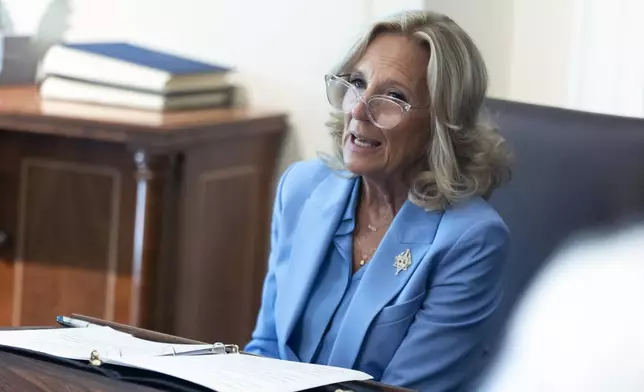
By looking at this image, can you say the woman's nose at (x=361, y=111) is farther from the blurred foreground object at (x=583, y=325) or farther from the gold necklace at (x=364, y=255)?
the blurred foreground object at (x=583, y=325)

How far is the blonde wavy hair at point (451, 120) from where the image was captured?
1.48 meters

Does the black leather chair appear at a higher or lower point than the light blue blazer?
higher

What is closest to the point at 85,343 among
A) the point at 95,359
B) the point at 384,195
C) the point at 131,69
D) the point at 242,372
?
the point at 95,359

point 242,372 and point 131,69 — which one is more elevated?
point 131,69

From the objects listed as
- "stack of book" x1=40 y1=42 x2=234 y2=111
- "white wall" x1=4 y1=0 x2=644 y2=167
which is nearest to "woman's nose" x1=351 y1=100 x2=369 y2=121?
"white wall" x1=4 y1=0 x2=644 y2=167

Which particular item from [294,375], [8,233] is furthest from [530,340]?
[8,233]

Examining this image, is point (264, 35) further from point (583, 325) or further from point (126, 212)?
point (583, 325)

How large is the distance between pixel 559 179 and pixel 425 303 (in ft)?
0.87

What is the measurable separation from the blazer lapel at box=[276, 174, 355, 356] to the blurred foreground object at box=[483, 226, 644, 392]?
307mm

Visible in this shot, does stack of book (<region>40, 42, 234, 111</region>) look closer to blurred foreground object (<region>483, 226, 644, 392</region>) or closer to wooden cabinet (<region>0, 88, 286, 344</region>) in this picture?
wooden cabinet (<region>0, 88, 286, 344</region>)

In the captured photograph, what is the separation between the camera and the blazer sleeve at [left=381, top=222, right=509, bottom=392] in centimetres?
139

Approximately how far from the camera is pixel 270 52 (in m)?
2.33

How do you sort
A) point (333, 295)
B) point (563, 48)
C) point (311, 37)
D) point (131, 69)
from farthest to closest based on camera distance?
point (311, 37) → point (131, 69) → point (563, 48) → point (333, 295)

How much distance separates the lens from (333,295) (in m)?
1.53
